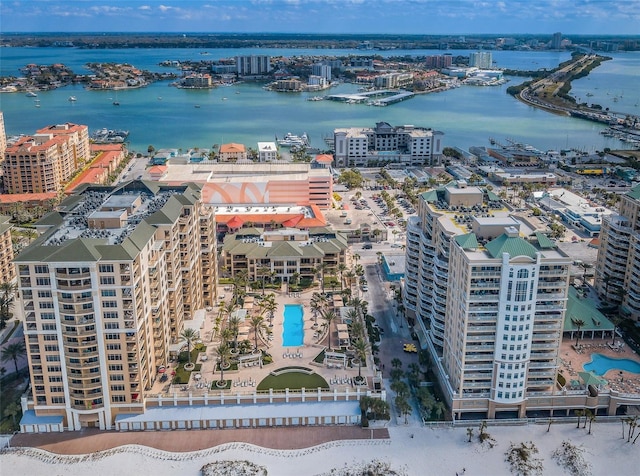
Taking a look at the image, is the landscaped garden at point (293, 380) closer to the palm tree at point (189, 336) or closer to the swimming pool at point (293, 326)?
the swimming pool at point (293, 326)

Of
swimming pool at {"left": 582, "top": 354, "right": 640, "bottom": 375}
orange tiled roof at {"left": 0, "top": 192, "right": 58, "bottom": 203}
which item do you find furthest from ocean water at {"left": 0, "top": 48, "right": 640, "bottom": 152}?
swimming pool at {"left": 582, "top": 354, "right": 640, "bottom": 375}

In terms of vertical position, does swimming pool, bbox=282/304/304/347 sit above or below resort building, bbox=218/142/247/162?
below

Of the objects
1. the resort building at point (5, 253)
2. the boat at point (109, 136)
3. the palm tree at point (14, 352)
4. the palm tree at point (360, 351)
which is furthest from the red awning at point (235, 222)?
the boat at point (109, 136)

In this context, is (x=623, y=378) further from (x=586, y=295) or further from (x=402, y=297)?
(x=402, y=297)

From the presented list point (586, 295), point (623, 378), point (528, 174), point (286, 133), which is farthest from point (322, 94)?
point (623, 378)

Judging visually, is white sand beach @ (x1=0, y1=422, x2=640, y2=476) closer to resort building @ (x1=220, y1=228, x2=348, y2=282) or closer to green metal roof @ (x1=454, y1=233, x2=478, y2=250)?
green metal roof @ (x1=454, y1=233, x2=478, y2=250)
